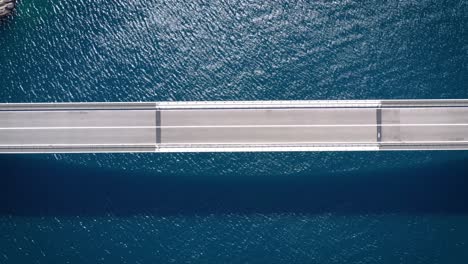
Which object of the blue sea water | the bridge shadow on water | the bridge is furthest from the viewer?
the bridge shadow on water

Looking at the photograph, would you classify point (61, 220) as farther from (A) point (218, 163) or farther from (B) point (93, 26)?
(B) point (93, 26)

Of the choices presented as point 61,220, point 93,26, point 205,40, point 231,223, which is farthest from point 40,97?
point 231,223

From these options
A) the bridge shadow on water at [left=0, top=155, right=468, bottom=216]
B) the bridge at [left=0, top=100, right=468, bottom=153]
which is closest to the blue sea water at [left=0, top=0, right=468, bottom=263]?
the bridge shadow on water at [left=0, top=155, right=468, bottom=216]

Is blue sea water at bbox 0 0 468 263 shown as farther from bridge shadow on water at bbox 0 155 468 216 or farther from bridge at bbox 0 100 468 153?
bridge at bbox 0 100 468 153

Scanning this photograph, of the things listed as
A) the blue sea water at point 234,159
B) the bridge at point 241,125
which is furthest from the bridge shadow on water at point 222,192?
the bridge at point 241,125

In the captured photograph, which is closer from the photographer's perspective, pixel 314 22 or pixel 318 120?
pixel 318 120

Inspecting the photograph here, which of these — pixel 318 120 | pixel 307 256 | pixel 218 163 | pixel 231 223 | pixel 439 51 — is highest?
pixel 439 51

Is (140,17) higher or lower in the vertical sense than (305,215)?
higher
